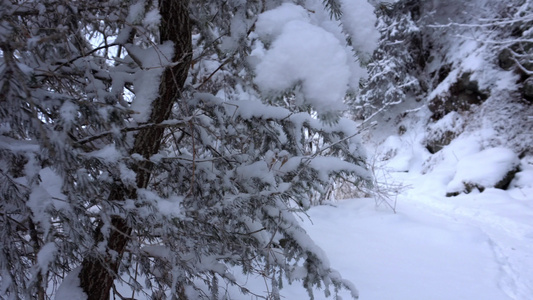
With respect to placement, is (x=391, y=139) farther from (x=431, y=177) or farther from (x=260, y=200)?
(x=260, y=200)

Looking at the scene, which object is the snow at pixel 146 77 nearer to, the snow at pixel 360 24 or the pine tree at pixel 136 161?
the pine tree at pixel 136 161

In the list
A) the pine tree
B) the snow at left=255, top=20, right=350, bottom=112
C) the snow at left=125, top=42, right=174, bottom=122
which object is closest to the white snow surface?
the pine tree

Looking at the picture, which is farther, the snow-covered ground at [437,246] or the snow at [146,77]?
the snow-covered ground at [437,246]

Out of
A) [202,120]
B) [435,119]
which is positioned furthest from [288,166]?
[435,119]

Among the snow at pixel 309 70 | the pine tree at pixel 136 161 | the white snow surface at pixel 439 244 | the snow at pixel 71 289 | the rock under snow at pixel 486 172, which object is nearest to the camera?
the snow at pixel 309 70

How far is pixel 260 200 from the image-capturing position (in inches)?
63.4

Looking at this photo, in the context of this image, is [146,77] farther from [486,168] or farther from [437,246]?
[486,168]

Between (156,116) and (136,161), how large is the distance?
1.58 ft

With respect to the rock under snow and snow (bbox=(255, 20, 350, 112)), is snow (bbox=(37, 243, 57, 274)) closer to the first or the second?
snow (bbox=(255, 20, 350, 112))

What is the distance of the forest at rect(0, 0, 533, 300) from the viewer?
0.92 m

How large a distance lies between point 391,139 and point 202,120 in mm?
12830

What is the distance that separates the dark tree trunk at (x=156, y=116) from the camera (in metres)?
1.53

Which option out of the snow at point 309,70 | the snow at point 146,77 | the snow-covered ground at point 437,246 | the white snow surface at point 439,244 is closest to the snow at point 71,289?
the snow at point 146,77

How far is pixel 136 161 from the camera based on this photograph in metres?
1.21
